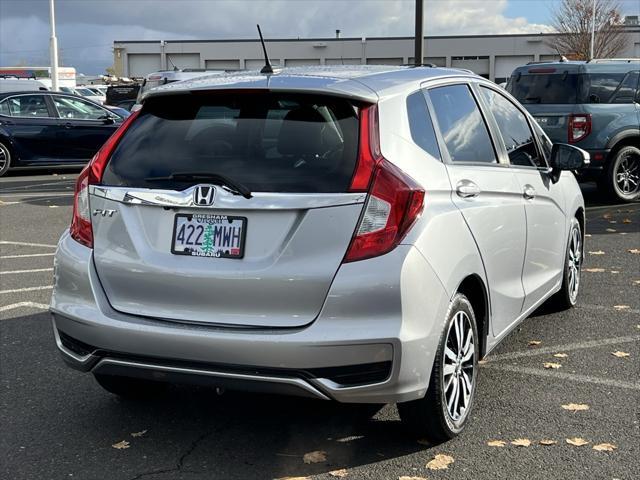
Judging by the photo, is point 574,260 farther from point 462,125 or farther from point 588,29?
point 588,29

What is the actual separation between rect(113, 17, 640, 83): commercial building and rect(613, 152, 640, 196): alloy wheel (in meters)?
54.4

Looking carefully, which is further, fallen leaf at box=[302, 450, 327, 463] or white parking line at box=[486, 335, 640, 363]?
white parking line at box=[486, 335, 640, 363]

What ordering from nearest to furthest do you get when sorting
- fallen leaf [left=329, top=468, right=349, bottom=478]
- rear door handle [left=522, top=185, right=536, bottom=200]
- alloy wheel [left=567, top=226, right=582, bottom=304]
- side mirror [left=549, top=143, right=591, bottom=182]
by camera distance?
fallen leaf [left=329, top=468, right=349, bottom=478], rear door handle [left=522, top=185, right=536, bottom=200], side mirror [left=549, top=143, right=591, bottom=182], alloy wheel [left=567, top=226, right=582, bottom=304]

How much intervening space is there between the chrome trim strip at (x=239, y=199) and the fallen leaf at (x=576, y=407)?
184 cm

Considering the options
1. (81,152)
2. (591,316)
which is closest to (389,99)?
(591,316)

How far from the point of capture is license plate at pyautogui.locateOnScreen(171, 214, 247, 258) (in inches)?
142

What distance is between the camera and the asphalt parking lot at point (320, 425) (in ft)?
12.6

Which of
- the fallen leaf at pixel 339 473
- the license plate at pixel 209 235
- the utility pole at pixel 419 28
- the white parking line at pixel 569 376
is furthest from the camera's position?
the utility pole at pixel 419 28

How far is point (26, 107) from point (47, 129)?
26.3 inches

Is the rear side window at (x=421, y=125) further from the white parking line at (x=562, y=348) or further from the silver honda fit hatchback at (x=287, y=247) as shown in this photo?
the white parking line at (x=562, y=348)

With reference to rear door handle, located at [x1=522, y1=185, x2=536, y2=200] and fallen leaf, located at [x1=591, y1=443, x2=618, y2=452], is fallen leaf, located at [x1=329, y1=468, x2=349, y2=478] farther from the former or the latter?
rear door handle, located at [x1=522, y1=185, x2=536, y2=200]

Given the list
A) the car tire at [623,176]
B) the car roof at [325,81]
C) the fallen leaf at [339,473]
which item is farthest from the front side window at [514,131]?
the car tire at [623,176]

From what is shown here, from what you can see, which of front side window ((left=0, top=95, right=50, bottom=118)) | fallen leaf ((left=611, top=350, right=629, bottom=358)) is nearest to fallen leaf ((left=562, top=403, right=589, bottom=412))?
fallen leaf ((left=611, top=350, right=629, bottom=358))

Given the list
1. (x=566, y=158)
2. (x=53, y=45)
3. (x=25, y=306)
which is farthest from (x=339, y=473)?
(x=53, y=45)
